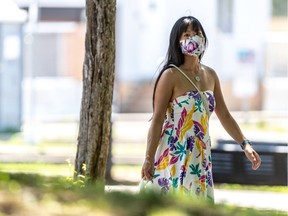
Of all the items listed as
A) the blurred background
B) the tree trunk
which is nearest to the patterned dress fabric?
the tree trunk

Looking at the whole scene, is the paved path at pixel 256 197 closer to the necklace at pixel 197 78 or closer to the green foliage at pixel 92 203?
the necklace at pixel 197 78

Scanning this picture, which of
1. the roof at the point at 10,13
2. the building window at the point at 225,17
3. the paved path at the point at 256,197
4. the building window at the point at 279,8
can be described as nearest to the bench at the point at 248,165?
the paved path at the point at 256,197

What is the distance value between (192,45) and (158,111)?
50cm

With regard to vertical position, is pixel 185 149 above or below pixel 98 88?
below

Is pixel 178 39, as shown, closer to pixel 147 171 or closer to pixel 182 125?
pixel 182 125

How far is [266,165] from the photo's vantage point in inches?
512

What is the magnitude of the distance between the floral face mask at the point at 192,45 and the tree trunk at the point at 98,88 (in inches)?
30.4

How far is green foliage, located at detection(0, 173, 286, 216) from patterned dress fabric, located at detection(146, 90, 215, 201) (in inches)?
82.2

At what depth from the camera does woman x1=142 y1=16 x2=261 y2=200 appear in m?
6.77

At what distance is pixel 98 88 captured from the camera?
747cm

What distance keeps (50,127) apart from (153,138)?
23644 mm

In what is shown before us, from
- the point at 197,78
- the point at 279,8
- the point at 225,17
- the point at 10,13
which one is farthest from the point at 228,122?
the point at 279,8

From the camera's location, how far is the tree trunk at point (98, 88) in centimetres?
746

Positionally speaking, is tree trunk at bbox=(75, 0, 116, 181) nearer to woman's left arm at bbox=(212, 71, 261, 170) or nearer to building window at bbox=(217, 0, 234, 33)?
woman's left arm at bbox=(212, 71, 261, 170)
